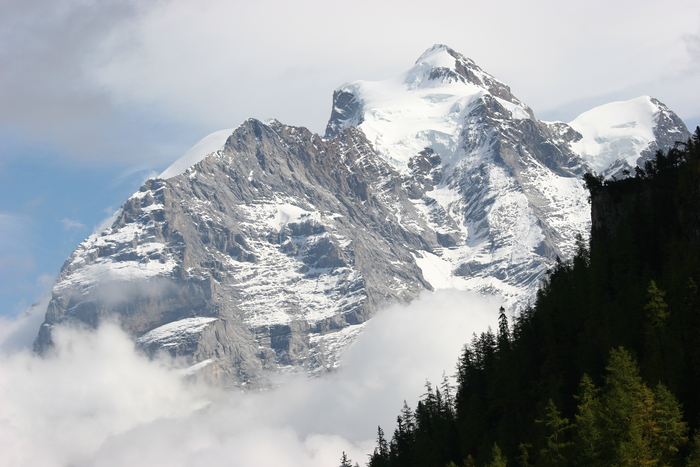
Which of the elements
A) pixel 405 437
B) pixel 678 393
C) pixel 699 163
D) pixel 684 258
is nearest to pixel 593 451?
pixel 678 393

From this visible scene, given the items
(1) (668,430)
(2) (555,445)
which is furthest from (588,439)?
(1) (668,430)

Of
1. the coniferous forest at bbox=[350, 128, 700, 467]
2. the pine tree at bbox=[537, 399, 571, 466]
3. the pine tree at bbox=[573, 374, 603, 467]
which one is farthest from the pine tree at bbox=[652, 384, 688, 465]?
the pine tree at bbox=[537, 399, 571, 466]

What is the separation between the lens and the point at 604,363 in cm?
10450

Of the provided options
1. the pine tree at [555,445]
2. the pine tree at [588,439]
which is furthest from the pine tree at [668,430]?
the pine tree at [555,445]

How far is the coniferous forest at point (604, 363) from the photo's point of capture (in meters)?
80.9

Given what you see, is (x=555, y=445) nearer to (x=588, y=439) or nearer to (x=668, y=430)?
(x=588, y=439)

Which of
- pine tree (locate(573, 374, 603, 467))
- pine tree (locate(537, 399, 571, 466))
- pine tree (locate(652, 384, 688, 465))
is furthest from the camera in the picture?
pine tree (locate(537, 399, 571, 466))

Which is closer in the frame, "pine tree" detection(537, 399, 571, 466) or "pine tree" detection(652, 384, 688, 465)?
"pine tree" detection(652, 384, 688, 465)

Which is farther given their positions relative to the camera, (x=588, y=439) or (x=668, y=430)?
(x=588, y=439)

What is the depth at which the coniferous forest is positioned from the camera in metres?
80.9

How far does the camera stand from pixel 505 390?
396 ft

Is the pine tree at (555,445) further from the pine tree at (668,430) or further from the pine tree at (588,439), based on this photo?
the pine tree at (668,430)

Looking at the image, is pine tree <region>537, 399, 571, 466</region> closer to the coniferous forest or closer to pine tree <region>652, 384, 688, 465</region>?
the coniferous forest

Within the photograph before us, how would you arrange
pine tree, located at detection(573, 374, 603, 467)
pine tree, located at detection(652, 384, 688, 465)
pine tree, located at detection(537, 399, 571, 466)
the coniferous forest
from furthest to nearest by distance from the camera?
pine tree, located at detection(537, 399, 571, 466) → the coniferous forest → pine tree, located at detection(573, 374, 603, 467) → pine tree, located at detection(652, 384, 688, 465)
